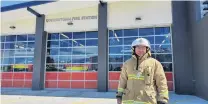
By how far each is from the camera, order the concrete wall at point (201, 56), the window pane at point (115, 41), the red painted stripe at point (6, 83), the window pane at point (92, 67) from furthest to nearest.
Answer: the red painted stripe at point (6, 83)
the window pane at point (92, 67)
the window pane at point (115, 41)
the concrete wall at point (201, 56)

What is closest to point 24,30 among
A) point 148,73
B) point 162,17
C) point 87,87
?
point 87,87

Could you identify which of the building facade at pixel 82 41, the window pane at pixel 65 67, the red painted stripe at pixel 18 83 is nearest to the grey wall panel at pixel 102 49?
the building facade at pixel 82 41

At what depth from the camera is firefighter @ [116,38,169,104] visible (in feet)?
10.4

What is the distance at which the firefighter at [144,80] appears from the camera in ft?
10.4

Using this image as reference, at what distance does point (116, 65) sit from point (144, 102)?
1178cm


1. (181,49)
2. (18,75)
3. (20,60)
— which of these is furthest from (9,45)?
(181,49)

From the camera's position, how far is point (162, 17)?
14.0 metres

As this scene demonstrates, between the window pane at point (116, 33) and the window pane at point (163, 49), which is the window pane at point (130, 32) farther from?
the window pane at point (163, 49)

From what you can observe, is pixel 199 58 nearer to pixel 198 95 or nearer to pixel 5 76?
pixel 198 95

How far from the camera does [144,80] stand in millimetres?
3207

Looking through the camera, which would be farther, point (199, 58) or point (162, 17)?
point (162, 17)

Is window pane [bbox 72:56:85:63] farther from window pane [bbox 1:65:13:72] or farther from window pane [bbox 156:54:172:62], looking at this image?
window pane [bbox 1:65:13:72]

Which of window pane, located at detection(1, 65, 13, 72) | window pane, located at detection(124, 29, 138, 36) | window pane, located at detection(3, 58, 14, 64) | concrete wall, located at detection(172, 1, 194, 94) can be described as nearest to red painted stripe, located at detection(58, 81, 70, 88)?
window pane, located at detection(1, 65, 13, 72)

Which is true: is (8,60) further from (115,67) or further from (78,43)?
(115,67)
